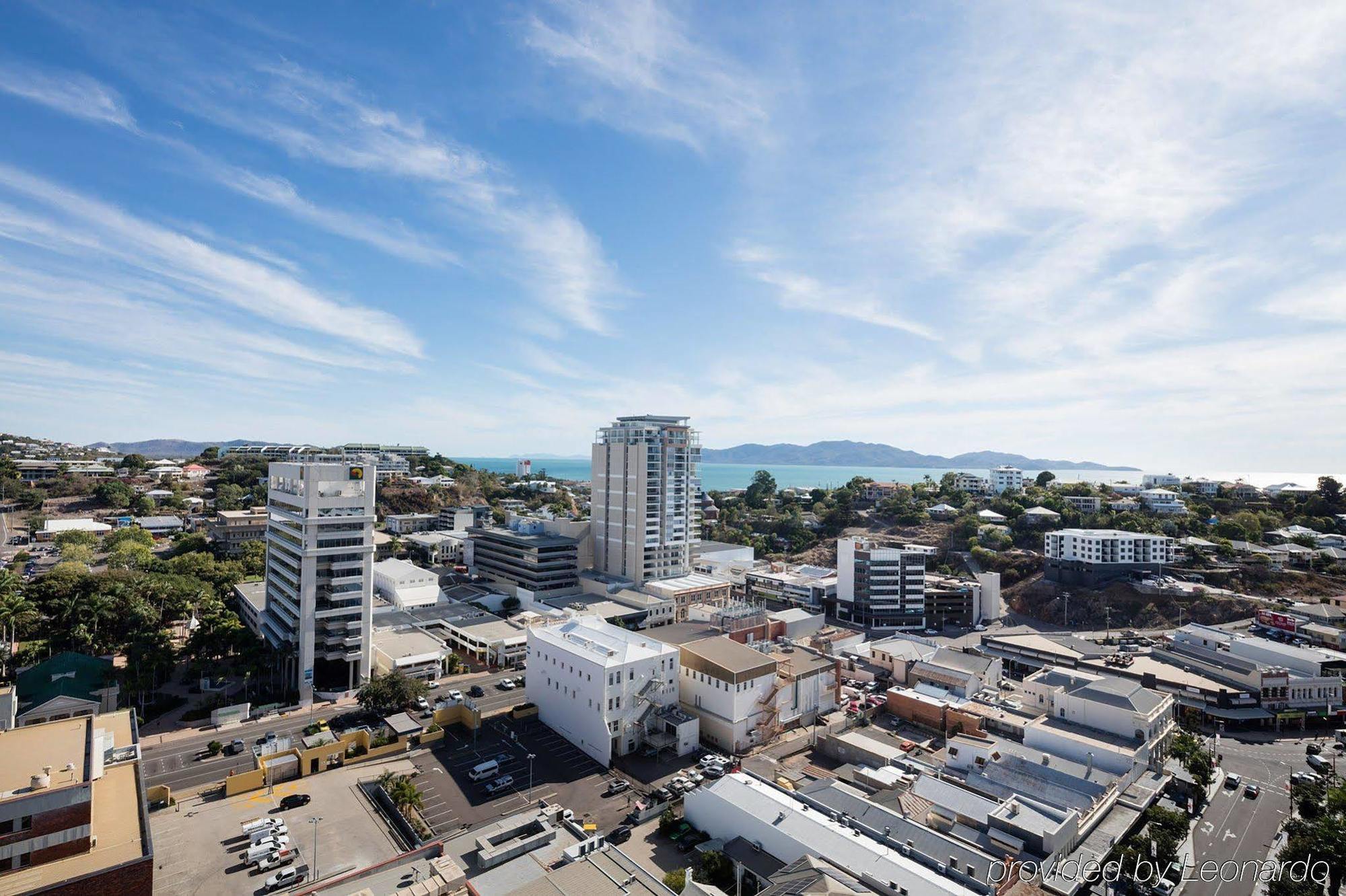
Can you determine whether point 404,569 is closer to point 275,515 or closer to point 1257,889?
point 275,515

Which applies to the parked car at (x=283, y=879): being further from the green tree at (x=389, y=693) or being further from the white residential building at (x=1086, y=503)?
the white residential building at (x=1086, y=503)

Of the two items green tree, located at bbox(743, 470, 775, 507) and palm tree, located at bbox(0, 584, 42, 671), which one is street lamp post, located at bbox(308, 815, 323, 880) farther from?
green tree, located at bbox(743, 470, 775, 507)

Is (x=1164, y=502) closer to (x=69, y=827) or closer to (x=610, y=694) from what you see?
(x=610, y=694)

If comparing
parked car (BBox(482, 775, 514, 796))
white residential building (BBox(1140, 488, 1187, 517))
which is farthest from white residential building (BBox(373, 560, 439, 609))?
white residential building (BBox(1140, 488, 1187, 517))

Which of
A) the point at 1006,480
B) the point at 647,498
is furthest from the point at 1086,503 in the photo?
the point at 647,498

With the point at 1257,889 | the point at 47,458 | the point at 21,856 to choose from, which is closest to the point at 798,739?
the point at 1257,889

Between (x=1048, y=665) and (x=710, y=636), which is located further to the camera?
(x=1048, y=665)
